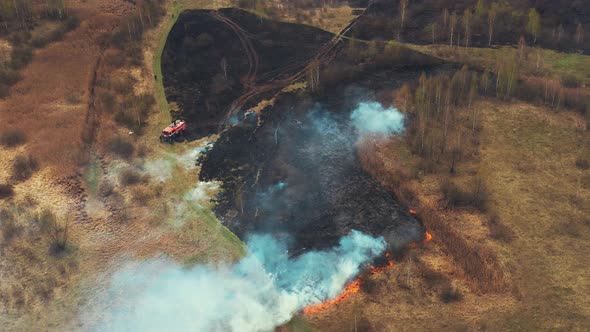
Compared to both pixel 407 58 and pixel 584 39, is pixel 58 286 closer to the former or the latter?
pixel 407 58

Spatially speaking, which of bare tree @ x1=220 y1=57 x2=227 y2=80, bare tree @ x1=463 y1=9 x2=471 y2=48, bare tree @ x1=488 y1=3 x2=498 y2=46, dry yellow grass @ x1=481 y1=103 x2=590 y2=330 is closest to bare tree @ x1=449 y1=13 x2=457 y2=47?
bare tree @ x1=463 y1=9 x2=471 y2=48

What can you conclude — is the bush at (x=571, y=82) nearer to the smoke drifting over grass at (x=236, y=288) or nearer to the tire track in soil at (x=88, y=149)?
the smoke drifting over grass at (x=236, y=288)

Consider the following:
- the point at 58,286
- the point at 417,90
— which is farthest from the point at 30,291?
the point at 417,90

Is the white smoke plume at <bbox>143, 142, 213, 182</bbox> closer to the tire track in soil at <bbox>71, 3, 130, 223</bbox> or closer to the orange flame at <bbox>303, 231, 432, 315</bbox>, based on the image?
the tire track in soil at <bbox>71, 3, 130, 223</bbox>

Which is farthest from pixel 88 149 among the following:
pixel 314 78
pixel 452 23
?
pixel 452 23

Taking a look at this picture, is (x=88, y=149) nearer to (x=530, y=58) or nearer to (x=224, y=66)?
(x=224, y=66)

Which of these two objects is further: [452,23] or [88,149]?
[452,23]
